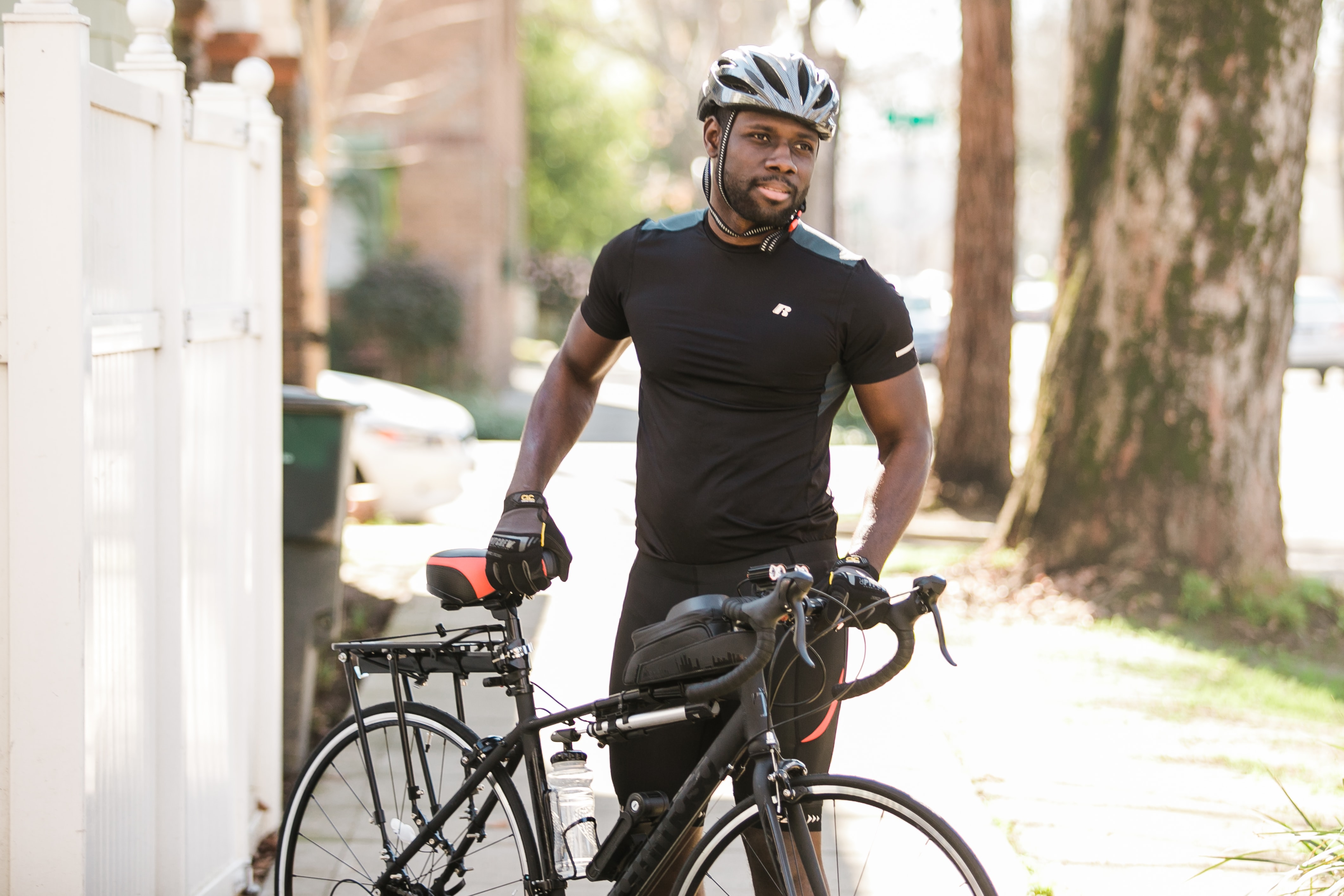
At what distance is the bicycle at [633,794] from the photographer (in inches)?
104

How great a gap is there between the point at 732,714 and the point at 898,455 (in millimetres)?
656

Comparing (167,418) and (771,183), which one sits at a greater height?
(771,183)

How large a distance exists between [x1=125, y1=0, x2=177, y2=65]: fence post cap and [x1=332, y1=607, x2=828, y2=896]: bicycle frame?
1.59 m

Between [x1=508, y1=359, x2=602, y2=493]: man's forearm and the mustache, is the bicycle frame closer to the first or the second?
[x1=508, y1=359, x2=602, y2=493]: man's forearm

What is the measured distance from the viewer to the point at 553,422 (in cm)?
331

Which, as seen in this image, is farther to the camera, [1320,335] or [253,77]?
[1320,335]

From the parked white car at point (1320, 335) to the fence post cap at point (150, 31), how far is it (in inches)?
1010

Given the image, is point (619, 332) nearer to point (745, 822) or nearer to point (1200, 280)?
point (745, 822)

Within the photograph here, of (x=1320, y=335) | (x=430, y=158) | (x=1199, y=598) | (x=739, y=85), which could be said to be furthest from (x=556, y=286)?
(x=739, y=85)

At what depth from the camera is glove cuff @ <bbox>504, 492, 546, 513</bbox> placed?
10.0ft

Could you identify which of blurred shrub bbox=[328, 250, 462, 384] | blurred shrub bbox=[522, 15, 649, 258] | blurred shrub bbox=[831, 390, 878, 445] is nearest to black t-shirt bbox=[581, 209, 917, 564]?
blurred shrub bbox=[831, 390, 878, 445]

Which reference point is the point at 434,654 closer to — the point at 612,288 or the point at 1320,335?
the point at 612,288

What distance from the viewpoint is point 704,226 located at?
10.2ft

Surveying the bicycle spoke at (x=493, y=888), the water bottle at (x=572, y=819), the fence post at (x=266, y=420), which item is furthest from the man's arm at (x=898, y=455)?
the fence post at (x=266, y=420)
